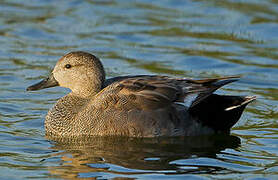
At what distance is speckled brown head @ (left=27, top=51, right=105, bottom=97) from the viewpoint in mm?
9023

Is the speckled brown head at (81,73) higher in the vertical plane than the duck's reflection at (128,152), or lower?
higher

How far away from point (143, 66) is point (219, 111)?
358cm

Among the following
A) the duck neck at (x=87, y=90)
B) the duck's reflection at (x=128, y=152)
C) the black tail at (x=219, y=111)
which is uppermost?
the duck neck at (x=87, y=90)

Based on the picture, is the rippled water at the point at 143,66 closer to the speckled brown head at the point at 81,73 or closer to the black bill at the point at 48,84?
the black bill at the point at 48,84

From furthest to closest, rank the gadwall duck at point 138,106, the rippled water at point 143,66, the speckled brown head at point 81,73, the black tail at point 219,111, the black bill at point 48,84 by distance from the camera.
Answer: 1. the black bill at point 48,84
2. the speckled brown head at point 81,73
3. the black tail at point 219,111
4. the gadwall duck at point 138,106
5. the rippled water at point 143,66

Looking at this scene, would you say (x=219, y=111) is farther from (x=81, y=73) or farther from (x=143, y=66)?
(x=143, y=66)

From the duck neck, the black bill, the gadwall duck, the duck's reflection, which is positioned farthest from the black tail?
the black bill

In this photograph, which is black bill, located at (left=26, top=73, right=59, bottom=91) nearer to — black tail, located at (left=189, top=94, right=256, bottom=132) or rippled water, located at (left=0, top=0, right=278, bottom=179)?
rippled water, located at (left=0, top=0, right=278, bottom=179)

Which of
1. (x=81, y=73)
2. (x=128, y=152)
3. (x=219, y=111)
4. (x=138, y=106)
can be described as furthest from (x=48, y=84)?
(x=219, y=111)

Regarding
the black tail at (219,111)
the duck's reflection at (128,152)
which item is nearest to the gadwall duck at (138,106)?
the black tail at (219,111)

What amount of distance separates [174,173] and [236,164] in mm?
830

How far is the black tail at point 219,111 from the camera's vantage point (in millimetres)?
8773

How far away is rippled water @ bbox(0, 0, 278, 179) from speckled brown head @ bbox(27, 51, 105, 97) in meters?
0.78

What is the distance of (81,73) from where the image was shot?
9.06m
